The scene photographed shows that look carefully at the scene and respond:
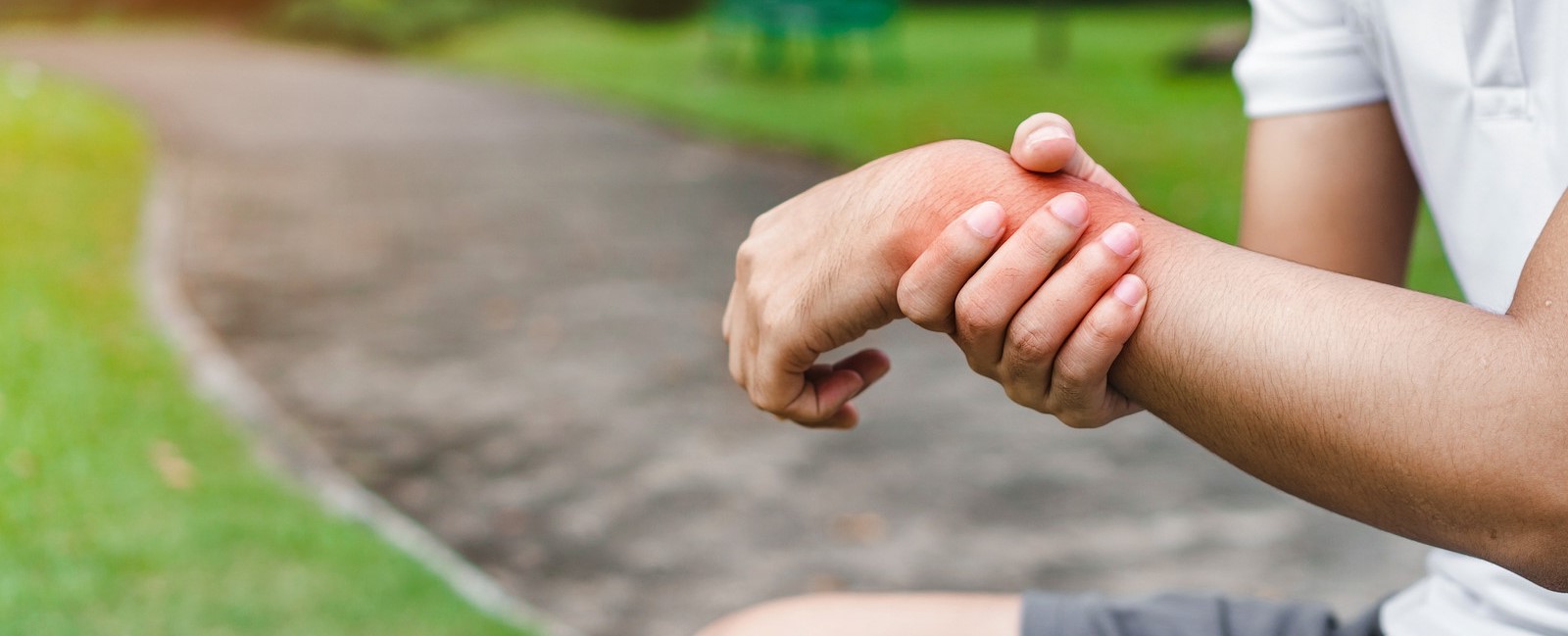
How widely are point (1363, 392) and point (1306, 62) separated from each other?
589 millimetres

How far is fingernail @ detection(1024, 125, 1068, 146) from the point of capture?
4.20 ft

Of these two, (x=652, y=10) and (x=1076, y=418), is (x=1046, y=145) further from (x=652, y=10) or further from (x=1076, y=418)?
(x=652, y=10)

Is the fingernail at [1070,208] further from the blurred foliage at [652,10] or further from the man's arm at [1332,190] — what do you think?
the blurred foliage at [652,10]

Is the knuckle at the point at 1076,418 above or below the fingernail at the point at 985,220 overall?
below

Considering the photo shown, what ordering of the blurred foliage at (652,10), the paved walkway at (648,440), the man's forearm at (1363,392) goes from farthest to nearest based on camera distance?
the blurred foliage at (652,10), the paved walkway at (648,440), the man's forearm at (1363,392)

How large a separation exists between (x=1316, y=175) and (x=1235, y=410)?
574 millimetres

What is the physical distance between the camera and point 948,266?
1221 mm

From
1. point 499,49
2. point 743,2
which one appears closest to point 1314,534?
point 743,2

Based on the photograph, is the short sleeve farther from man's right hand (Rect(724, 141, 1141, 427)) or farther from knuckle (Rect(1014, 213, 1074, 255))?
knuckle (Rect(1014, 213, 1074, 255))

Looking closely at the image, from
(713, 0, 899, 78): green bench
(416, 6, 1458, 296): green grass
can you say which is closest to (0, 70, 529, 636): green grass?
(416, 6, 1458, 296): green grass

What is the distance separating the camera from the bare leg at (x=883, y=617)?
1.55 m

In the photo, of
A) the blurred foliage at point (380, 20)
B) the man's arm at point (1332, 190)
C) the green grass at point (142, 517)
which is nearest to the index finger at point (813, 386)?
the man's arm at point (1332, 190)

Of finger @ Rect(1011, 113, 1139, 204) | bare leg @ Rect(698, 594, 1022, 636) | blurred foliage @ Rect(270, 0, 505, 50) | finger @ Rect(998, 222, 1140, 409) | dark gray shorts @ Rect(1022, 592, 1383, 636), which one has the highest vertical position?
blurred foliage @ Rect(270, 0, 505, 50)

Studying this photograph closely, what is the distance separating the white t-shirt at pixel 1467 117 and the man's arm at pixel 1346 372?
0.81 feet
